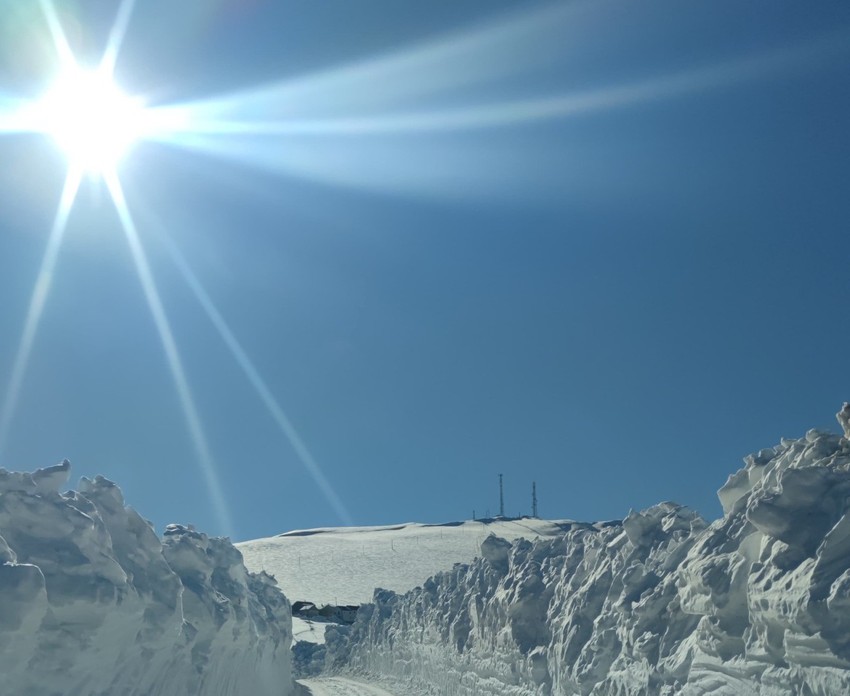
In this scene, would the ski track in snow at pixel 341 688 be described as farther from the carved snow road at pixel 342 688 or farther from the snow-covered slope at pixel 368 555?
the snow-covered slope at pixel 368 555

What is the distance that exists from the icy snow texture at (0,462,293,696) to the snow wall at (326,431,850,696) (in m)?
6.06

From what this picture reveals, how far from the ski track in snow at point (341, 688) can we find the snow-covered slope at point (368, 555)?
27709 mm

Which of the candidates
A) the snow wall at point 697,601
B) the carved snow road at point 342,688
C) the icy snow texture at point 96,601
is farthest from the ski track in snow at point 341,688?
the icy snow texture at point 96,601

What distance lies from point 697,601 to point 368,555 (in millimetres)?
78057

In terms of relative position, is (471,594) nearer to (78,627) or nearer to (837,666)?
(78,627)

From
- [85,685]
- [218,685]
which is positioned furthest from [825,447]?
[218,685]

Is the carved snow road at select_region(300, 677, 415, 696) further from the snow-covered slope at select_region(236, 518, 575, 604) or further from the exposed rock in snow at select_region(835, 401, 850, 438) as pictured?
the snow-covered slope at select_region(236, 518, 575, 604)

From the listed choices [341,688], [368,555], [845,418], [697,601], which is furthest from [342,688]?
[368,555]

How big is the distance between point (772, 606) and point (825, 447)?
226 cm

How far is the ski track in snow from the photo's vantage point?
26.0 m

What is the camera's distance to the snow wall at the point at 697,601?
23.1ft

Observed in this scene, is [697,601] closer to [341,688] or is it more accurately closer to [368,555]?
[341,688]

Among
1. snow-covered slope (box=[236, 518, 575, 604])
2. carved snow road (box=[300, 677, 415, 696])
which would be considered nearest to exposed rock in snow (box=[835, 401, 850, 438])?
carved snow road (box=[300, 677, 415, 696])

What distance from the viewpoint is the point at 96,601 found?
32.1 ft
